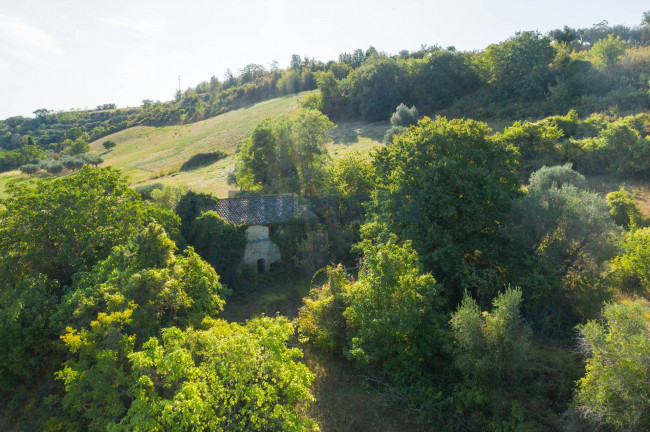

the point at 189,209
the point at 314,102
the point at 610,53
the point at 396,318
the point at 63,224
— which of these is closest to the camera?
the point at 396,318

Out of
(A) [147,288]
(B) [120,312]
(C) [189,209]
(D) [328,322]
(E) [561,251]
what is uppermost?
(C) [189,209]

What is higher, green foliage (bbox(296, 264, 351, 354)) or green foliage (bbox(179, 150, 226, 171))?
green foliage (bbox(179, 150, 226, 171))

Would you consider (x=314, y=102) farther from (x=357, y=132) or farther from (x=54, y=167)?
(x=54, y=167)

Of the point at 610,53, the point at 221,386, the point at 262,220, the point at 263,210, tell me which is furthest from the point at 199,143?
the point at 610,53

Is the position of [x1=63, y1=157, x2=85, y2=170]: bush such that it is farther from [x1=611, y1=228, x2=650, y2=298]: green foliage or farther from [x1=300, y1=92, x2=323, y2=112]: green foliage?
[x1=611, y1=228, x2=650, y2=298]: green foliage

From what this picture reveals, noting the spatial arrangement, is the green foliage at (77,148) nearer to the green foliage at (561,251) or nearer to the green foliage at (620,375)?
the green foliage at (561,251)

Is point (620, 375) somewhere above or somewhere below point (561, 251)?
below

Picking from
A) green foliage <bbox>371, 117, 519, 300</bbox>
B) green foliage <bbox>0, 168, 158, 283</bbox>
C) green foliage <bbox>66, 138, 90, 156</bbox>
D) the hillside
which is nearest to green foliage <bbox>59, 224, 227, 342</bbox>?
green foliage <bbox>0, 168, 158, 283</bbox>

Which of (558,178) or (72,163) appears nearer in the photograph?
(558,178)
